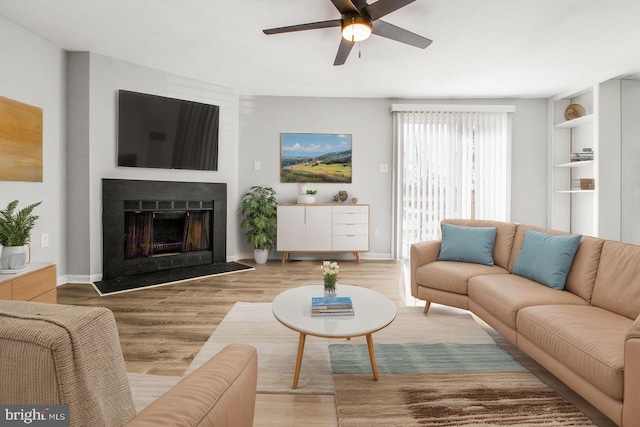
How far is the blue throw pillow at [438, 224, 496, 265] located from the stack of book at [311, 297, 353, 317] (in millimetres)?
1451

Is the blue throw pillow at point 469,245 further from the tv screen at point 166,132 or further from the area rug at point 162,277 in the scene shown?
the tv screen at point 166,132

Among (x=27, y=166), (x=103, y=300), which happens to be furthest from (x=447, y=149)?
(x=27, y=166)

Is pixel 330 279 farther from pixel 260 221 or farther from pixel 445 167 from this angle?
pixel 445 167

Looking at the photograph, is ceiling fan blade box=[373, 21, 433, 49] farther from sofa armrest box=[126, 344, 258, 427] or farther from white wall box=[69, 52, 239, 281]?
white wall box=[69, 52, 239, 281]

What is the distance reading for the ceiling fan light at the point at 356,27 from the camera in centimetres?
232

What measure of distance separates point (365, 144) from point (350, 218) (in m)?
1.25

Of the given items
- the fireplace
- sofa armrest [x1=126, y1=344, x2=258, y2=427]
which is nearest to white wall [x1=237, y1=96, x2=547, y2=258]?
the fireplace

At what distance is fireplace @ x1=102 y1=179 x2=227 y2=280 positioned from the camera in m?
3.80

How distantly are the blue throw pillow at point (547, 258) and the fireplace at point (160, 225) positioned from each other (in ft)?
12.1

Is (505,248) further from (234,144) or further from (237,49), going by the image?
(234,144)

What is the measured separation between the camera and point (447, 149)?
518 cm

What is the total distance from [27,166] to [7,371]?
142 inches

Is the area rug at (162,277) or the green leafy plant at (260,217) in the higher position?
the green leafy plant at (260,217)

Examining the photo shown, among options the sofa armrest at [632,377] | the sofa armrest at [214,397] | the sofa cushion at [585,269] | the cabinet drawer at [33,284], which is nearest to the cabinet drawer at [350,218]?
the sofa cushion at [585,269]
